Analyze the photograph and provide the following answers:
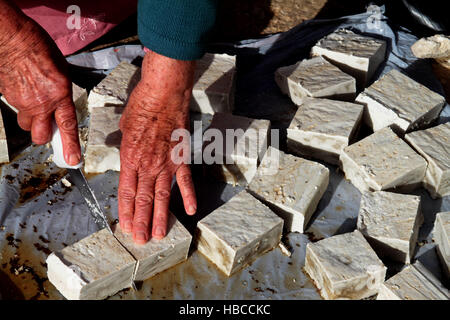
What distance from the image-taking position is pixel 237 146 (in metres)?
3.16

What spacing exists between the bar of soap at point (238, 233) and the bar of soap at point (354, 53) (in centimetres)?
146

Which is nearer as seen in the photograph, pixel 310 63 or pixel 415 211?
pixel 415 211

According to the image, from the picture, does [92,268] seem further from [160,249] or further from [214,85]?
[214,85]

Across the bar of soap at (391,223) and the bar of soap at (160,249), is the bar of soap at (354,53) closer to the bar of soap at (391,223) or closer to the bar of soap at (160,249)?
the bar of soap at (391,223)

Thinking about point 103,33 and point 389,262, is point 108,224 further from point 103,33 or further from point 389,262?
point 103,33

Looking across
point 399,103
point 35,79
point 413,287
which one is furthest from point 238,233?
point 399,103

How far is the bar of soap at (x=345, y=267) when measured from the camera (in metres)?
2.59

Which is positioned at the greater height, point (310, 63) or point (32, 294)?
point (310, 63)

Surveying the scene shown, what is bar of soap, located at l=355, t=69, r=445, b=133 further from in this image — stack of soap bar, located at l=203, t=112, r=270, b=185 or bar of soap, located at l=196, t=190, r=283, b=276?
bar of soap, located at l=196, t=190, r=283, b=276

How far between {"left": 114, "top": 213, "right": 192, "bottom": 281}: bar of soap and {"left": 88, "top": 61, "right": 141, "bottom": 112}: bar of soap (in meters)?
1.01

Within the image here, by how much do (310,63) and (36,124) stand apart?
77.0 inches

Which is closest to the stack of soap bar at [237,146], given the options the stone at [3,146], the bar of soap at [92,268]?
the bar of soap at [92,268]

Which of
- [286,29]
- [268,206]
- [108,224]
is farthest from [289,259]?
[286,29]

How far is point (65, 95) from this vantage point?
102 inches
